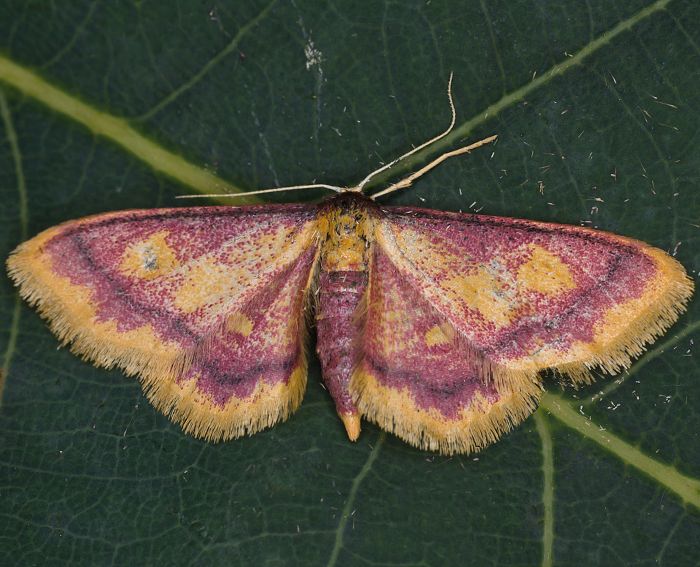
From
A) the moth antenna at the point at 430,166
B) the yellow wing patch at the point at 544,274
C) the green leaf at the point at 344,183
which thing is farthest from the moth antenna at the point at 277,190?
the yellow wing patch at the point at 544,274

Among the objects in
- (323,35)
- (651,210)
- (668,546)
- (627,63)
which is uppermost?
(323,35)

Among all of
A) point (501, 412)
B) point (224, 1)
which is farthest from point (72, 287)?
point (501, 412)

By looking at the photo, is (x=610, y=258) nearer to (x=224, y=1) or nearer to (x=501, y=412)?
(x=501, y=412)

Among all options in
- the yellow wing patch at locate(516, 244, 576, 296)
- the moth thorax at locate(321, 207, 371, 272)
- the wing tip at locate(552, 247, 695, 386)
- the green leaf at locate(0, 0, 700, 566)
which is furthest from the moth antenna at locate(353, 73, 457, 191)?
the wing tip at locate(552, 247, 695, 386)

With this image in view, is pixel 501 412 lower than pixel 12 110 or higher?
lower

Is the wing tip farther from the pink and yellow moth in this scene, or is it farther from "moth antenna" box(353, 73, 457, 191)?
"moth antenna" box(353, 73, 457, 191)

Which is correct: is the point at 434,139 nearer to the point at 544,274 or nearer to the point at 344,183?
the point at 344,183

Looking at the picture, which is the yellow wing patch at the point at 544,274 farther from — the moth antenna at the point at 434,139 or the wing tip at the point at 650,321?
the moth antenna at the point at 434,139
